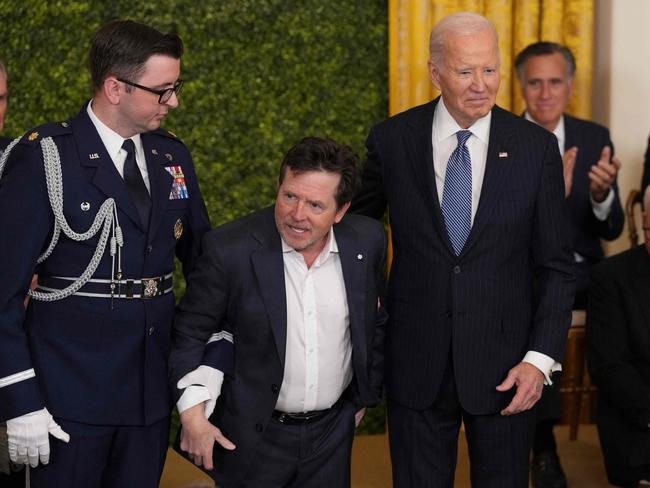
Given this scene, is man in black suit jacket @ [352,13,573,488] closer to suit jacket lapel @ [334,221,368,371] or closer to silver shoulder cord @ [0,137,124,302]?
suit jacket lapel @ [334,221,368,371]

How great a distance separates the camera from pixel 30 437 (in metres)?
2.46

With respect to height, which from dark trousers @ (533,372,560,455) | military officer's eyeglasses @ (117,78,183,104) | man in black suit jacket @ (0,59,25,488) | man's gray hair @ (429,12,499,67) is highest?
man's gray hair @ (429,12,499,67)

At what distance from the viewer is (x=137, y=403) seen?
263 cm

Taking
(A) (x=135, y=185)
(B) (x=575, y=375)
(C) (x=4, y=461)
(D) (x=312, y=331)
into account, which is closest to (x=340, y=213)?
(D) (x=312, y=331)

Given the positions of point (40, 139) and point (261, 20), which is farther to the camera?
point (261, 20)

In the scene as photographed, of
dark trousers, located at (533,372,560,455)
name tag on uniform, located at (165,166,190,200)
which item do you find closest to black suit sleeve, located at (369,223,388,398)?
name tag on uniform, located at (165,166,190,200)

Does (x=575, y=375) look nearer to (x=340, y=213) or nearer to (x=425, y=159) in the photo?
(x=425, y=159)

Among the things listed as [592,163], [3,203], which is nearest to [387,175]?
[3,203]

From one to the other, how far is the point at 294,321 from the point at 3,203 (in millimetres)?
730

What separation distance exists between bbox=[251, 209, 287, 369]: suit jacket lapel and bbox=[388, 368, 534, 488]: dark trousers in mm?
490

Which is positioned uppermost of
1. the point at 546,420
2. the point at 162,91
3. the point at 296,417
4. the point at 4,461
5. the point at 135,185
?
the point at 162,91

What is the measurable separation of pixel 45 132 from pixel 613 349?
7.46 ft

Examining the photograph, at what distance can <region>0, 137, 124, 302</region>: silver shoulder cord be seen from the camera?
2.51 meters

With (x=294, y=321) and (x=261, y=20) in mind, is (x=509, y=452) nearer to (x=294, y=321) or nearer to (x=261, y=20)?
(x=294, y=321)
